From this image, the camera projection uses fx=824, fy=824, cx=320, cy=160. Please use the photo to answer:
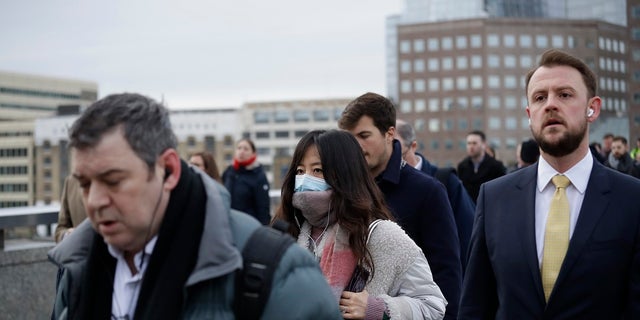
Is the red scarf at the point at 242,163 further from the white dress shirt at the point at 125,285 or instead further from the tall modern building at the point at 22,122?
the tall modern building at the point at 22,122

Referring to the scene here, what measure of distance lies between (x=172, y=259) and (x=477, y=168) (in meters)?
9.33

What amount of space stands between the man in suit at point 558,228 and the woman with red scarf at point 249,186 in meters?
7.48

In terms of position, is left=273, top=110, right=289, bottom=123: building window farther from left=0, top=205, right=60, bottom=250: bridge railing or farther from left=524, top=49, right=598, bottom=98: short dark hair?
left=524, top=49, right=598, bottom=98: short dark hair

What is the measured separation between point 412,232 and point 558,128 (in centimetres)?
150


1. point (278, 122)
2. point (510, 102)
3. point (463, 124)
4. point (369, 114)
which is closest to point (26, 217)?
point (369, 114)

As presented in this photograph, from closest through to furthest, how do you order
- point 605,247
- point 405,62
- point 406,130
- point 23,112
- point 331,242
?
point 605,247 → point 331,242 → point 406,130 → point 405,62 → point 23,112

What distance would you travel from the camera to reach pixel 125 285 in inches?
96.6

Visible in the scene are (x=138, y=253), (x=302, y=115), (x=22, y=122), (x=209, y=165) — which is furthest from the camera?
(x=302, y=115)

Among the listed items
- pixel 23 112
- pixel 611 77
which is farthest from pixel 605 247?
pixel 23 112

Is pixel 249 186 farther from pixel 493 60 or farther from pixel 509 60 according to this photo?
pixel 509 60

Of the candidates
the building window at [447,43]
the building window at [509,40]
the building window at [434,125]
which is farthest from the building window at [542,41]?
the building window at [434,125]

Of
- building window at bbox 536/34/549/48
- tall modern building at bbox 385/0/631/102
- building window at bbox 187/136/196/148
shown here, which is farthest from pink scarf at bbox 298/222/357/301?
building window at bbox 187/136/196/148

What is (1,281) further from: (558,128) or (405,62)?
(405,62)

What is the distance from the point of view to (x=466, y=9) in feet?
447
